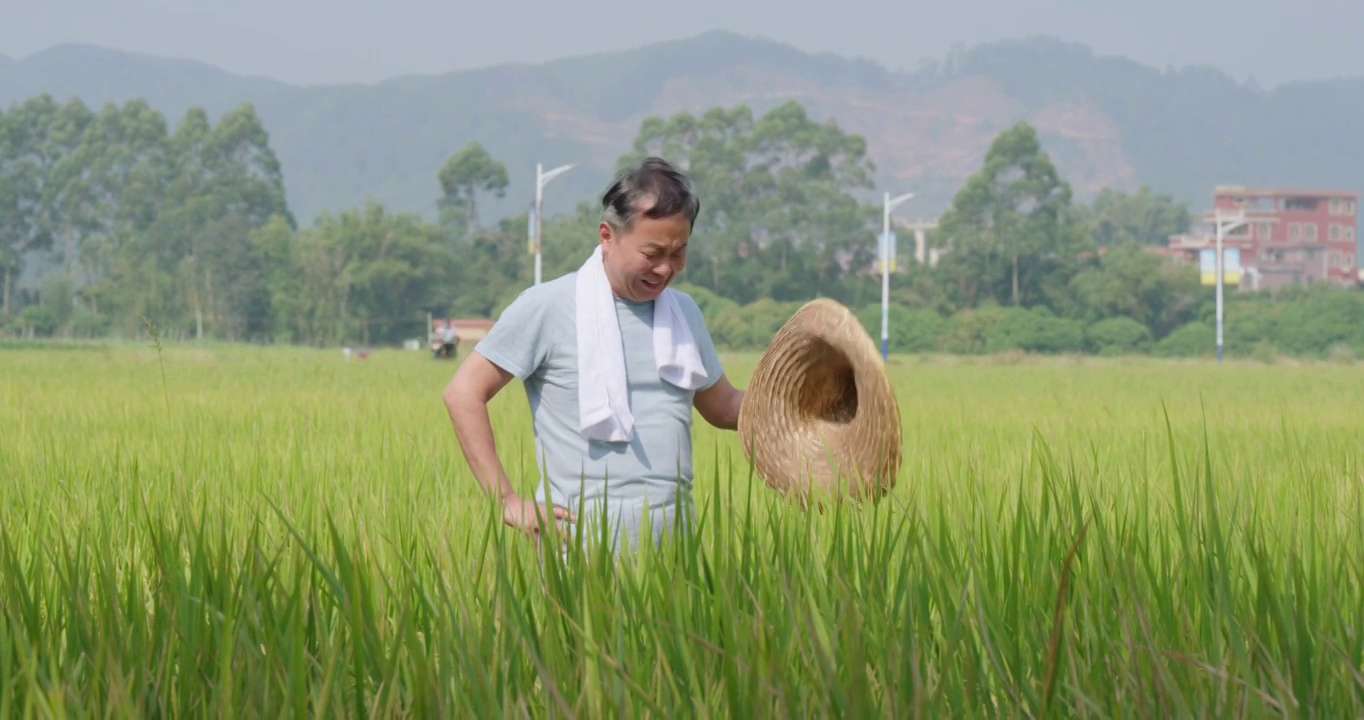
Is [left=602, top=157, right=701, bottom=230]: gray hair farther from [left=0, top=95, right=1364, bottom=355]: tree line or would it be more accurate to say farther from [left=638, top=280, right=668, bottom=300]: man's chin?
[left=0, top=95, right=1364, bottom=355]: tree line

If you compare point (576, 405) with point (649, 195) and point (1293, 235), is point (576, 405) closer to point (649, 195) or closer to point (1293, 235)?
point (649, 195)

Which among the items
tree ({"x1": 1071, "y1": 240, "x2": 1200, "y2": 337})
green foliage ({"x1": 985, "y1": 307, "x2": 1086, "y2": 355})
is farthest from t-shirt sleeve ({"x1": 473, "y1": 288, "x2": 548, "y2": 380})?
tree ({"x1": 1071, "y1": 240, "x2": 1200, "y2": 337})

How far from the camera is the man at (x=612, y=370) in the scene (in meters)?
2.98

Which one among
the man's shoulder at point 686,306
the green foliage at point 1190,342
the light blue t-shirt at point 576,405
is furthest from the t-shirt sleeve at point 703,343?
the green foliage at point 1190,342

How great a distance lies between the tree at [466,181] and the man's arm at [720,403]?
8382 cm

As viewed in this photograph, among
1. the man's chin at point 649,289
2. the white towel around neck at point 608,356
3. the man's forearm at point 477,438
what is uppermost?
the man's chin at point 649,289

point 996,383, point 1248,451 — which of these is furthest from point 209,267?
point 1248,451

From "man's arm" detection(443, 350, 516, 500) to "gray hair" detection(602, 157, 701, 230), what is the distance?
381mm

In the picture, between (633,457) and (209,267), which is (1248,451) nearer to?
(633,457)

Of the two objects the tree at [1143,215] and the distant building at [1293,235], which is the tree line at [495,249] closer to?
the distant building at [1293,235]

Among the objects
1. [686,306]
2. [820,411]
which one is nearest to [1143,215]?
[820,411]

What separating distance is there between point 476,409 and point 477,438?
0.21 feet

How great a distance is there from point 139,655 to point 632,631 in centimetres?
58

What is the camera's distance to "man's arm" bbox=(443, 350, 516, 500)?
10.1 feet
